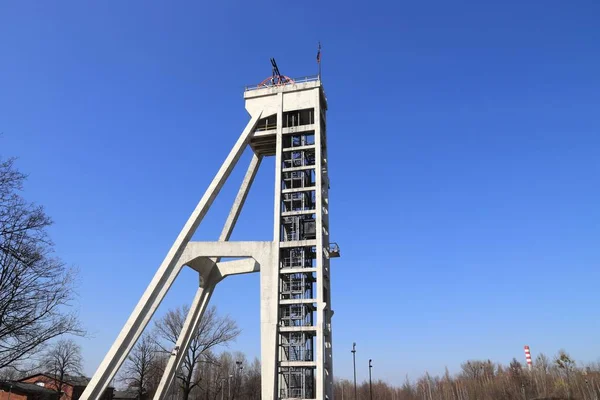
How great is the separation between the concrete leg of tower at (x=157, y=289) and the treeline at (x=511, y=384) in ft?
182

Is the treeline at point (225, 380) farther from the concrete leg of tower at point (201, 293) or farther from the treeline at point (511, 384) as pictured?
the concrete leg of tower at point (201, 293)

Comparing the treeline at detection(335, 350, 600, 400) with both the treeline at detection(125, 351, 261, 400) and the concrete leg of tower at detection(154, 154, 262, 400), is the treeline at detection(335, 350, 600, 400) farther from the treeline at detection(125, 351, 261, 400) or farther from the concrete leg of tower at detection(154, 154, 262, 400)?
the concrete leg of tower at detection(154, 154, 262, 400)

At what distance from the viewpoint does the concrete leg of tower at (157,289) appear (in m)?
22.2

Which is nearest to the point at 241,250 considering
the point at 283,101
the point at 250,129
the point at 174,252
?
the point at 174,252

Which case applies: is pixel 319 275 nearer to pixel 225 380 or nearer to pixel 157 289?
pixel 157 289

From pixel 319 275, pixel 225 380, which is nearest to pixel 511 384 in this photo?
pixel 225 380

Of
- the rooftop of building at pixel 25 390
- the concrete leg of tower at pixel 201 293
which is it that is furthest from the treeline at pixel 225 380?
the concrete leg of tower at pixel 201 293

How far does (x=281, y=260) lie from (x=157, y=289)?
23.9 ft

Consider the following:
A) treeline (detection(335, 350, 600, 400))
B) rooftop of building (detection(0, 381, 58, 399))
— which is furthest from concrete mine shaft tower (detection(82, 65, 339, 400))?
treeline (detection(335, 350, 600, 400))

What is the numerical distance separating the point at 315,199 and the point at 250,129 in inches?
264

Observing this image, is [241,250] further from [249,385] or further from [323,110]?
[249,385]

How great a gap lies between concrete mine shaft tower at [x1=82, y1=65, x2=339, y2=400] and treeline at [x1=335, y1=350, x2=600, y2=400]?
49.3m

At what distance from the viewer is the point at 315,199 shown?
28.1m

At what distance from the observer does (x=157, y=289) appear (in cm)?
2462
